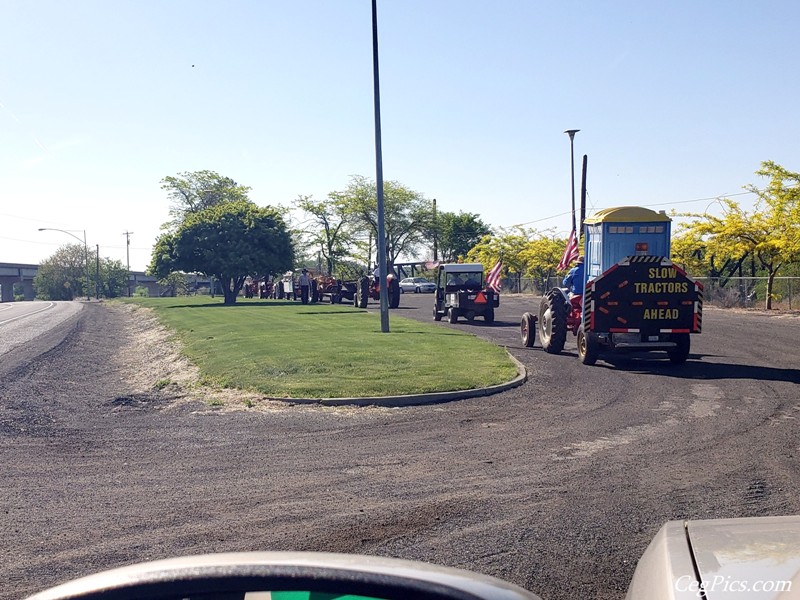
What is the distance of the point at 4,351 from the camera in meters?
25.2

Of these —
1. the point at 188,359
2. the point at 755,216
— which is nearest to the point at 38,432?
the point at 188,359

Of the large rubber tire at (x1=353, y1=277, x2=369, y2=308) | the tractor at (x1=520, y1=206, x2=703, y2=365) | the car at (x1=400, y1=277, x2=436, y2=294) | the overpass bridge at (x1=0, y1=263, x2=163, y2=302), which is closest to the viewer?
the tractor at (x1=520, y1=206, x2=703, y2=365)

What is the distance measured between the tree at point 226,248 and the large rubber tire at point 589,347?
4241 cm

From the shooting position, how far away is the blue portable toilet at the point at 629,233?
57.7 ft

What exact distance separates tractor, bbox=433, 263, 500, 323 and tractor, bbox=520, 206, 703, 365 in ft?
44.7

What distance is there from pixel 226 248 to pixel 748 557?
56818 millimetres

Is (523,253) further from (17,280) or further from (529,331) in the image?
(17,280)

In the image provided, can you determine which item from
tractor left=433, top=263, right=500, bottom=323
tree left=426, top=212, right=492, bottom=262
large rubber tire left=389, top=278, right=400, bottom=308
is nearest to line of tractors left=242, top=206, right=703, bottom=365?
tractor left=433, top=263, right=500, bottom=323

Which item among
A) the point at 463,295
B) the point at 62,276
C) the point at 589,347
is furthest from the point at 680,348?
the point at 62,276

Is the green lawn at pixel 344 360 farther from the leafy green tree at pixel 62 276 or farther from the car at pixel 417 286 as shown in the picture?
the leafy green tree at pixel 62 276

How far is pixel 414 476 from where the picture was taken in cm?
825

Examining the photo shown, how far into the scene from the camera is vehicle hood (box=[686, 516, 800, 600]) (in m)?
2.43

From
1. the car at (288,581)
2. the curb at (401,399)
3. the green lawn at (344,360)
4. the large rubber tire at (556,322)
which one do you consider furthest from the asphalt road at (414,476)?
the large rubber tire at (556,322)

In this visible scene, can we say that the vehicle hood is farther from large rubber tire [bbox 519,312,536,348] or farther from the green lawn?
large rubber tire [bbox 519,312,536,348]
